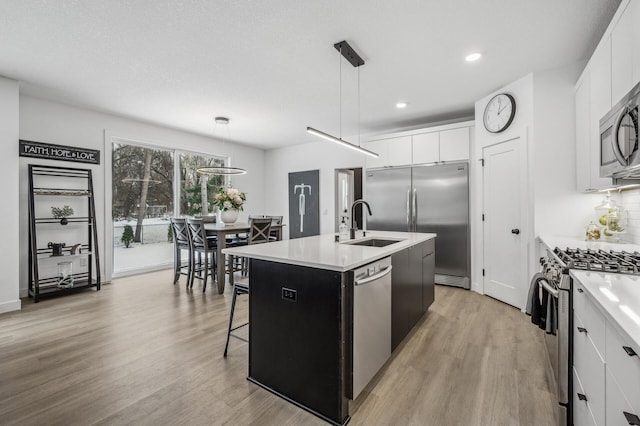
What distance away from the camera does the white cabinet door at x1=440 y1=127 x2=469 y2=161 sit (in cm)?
423

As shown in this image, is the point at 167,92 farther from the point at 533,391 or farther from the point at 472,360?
the point at 533,391

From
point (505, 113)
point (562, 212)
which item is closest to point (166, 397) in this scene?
point (562, 212)

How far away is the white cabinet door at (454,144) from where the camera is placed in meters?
4.23

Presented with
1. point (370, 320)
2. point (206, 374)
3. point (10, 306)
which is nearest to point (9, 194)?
point (10, 306)

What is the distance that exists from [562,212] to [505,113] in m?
1.32

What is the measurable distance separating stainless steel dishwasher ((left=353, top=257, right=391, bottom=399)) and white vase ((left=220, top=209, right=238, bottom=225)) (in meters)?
3.25

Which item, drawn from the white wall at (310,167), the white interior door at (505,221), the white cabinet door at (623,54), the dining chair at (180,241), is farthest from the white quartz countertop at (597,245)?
the dining chair at (180,241)

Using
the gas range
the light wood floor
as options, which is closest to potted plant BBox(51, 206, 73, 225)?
the light wood floor

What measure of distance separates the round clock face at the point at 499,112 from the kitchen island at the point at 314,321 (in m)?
2.52

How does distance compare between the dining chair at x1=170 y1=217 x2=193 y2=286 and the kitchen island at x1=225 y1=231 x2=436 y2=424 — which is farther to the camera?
the dining chair at x1=170 y1=217 x2=193 y2=286

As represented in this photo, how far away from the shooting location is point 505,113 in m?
3.48

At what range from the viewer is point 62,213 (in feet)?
13.1

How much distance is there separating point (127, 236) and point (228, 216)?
1.88 metres

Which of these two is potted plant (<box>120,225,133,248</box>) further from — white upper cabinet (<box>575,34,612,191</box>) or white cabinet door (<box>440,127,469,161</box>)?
white upper cabinet (<box>575,34,612,191</box>)
